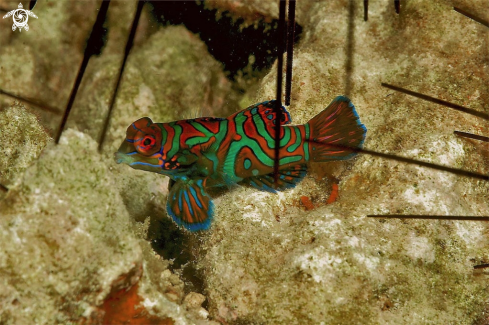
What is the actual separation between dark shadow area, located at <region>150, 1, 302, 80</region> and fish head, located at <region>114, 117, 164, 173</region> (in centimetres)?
206

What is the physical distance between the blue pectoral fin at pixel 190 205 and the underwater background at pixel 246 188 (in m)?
0.15

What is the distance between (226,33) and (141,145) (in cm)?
248

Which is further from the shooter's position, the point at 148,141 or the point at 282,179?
the point at 282,179

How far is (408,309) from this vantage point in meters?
3.06

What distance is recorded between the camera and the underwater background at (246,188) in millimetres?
2824

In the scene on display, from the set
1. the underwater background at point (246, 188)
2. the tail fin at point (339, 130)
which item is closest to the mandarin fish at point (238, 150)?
the tail fin at point (339, 130)

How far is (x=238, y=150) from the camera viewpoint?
4.08m

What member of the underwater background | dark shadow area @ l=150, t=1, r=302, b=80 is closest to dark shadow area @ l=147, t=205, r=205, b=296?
the underwater background

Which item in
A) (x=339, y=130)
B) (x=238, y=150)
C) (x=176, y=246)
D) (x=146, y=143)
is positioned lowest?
(x=176, y=246)

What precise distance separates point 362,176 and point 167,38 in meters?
3.38

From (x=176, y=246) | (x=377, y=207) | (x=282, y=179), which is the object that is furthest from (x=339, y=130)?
(x=176, y=246)

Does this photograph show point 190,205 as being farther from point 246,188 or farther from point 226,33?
point 226,33

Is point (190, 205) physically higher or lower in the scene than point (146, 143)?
lower

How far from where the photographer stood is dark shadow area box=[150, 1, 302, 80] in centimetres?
527
